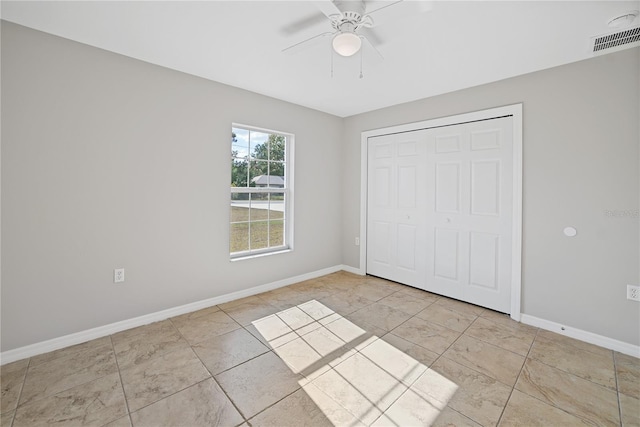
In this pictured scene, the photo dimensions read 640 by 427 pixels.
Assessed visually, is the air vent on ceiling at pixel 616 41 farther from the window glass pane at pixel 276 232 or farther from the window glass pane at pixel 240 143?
the window glass pane at pixel 276 232

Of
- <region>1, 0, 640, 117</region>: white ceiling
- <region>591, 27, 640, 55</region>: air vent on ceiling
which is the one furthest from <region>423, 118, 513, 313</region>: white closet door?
<region>591, 27, 640, 55</region>: air vent on ceiling

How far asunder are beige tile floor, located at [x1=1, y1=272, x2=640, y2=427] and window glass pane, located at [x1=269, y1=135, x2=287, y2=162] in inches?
80.3

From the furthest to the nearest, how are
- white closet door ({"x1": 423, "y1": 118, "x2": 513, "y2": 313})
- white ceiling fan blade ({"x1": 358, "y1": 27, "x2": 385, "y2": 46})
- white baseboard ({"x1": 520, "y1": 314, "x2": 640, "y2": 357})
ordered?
white closet door ({"x1": 423, "y1": 118, "x2": 513, "y2": 313}) < white baseboard ({"x1": 520, "y1": 314, "x2": 640, "y2": 357}) < white ceiling fan blade ({"x1": 358, "y1": 27, "x2": 385, "y2": 46})

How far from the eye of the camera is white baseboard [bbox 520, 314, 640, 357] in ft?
7.56

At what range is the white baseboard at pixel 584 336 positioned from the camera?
2.30 metres

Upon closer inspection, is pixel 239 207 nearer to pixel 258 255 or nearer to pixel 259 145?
pixel 258 255

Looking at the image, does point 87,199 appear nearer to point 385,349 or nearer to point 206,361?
point 206,361

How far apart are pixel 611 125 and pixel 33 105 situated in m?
4.63

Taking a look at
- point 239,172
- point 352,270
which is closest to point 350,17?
point 239,172

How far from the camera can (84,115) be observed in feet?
7.67

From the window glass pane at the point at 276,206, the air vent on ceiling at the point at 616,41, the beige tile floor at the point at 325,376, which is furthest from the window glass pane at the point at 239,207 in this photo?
the air vent on ceiling at the point at 616,41

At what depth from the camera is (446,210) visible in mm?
3416

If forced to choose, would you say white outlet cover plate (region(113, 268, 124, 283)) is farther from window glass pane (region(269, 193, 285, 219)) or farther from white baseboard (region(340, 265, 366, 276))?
white baseboard (region(340, 265, 366, 276))

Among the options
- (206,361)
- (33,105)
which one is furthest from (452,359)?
(33,105)
